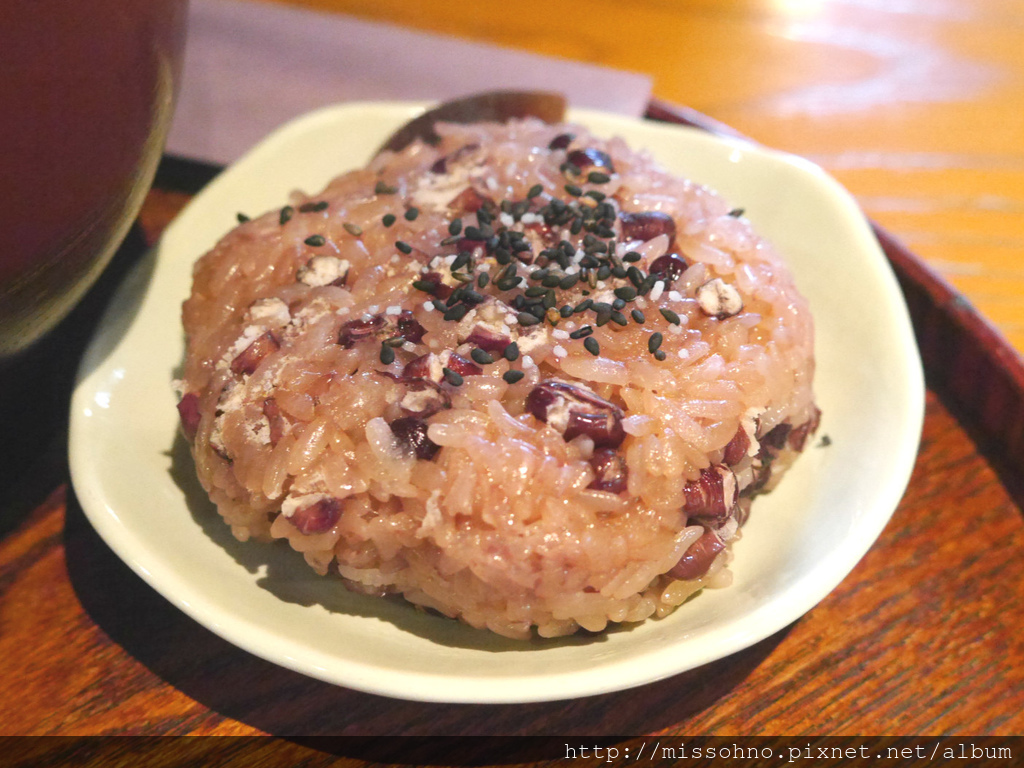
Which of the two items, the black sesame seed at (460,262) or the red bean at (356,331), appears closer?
the red bean at (356,331)

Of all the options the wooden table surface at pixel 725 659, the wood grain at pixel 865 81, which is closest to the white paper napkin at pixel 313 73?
the wooden table surface at pixel 725 659

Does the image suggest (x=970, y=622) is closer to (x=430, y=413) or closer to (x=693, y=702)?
(x=693, y=702)

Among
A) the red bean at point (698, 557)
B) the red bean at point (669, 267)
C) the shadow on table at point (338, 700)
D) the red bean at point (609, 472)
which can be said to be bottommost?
→ the shadow on table at point (338, 700)

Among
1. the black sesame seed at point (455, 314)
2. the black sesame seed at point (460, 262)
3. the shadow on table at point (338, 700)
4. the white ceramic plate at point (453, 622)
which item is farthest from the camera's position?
the black sesame seed at point (460, 262)

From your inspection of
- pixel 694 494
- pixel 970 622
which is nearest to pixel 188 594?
pixel 694 494

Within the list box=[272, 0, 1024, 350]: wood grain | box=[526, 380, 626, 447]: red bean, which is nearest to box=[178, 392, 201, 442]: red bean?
box=[526, 380, 626, 447]: red bean

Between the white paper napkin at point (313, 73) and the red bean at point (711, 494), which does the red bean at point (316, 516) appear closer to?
the red bean at point (711, 494)

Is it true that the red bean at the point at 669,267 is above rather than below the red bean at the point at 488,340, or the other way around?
above
